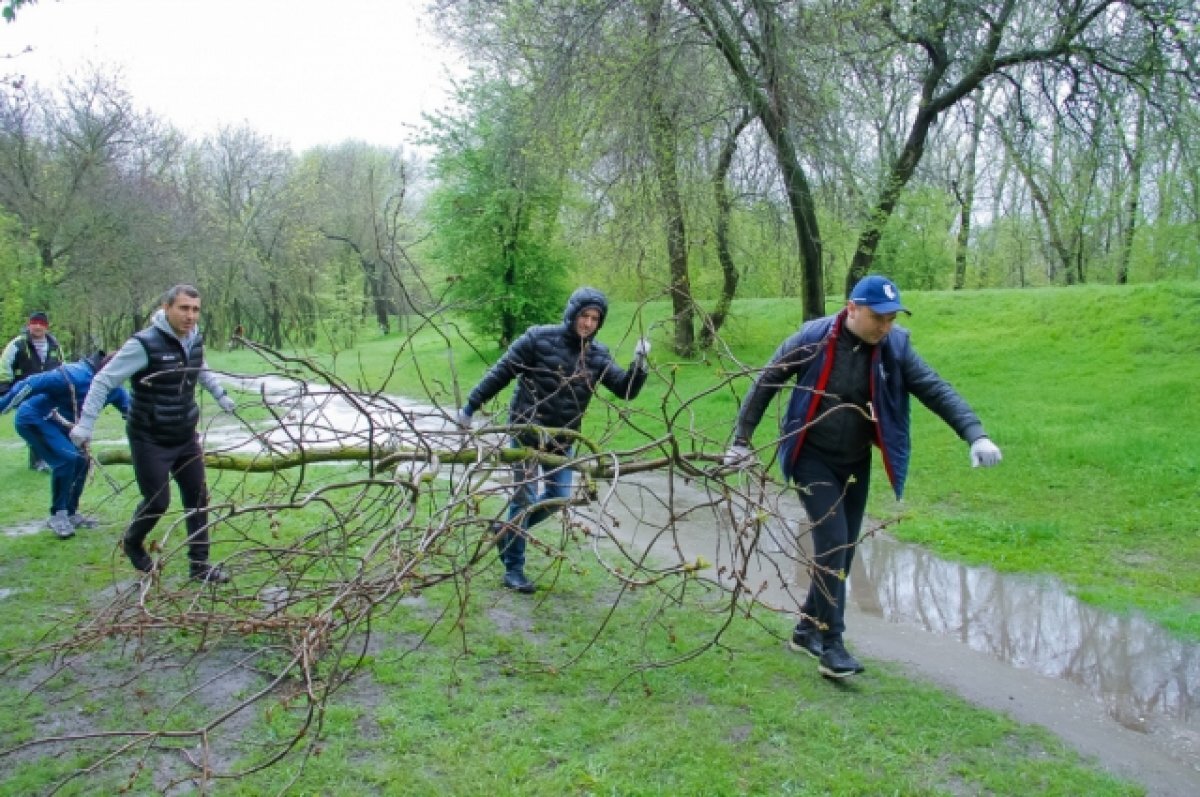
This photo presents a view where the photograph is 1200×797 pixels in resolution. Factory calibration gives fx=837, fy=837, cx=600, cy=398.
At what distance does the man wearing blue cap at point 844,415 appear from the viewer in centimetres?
378

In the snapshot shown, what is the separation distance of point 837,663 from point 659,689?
2.76 feet

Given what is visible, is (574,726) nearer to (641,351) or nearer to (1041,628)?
(641,351)

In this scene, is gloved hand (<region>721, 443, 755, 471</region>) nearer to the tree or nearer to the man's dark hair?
the man's dark hair

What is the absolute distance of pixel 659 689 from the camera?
3715mm

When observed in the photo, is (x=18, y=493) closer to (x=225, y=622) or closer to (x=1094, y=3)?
(x=225, y=622)

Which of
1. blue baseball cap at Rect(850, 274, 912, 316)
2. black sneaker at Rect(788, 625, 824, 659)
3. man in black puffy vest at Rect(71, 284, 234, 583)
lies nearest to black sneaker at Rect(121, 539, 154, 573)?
man in black puffy vest at Rect(71, 284, 234, 583)

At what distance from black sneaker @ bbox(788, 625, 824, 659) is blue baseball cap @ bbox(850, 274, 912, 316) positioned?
1.63 metres

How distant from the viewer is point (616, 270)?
495 inches

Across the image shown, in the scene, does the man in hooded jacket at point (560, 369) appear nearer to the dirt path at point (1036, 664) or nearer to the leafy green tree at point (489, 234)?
the dirt path at point (1036, 664)

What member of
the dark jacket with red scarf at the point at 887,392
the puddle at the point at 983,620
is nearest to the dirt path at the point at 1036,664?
the puddle at the point at 983,620

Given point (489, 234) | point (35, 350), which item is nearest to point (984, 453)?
point (35, 350)

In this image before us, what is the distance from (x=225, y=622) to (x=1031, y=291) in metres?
16.2

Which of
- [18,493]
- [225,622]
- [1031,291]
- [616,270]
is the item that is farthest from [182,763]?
[1031,291]

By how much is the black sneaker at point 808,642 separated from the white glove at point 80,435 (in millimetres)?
3775
